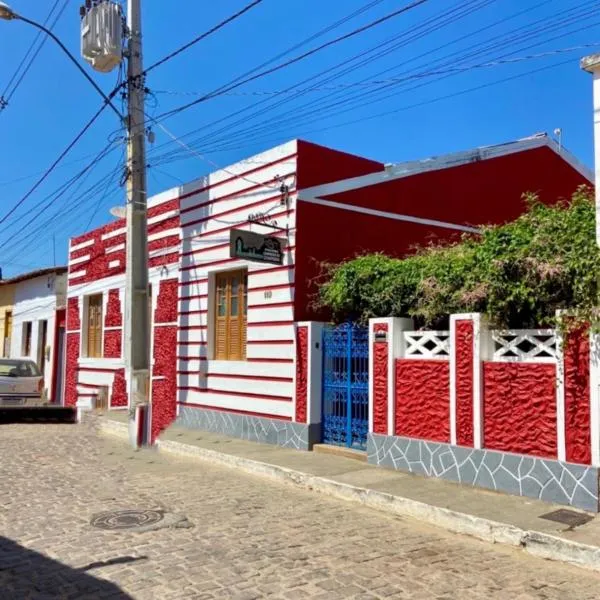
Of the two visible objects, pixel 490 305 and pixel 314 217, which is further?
pixel 314 217

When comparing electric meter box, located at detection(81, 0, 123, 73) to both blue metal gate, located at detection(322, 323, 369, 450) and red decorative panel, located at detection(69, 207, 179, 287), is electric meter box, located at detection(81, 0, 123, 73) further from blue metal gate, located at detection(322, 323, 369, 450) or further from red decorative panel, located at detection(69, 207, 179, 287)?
blue metal gate, located at detection(322, 323, 369, 450)

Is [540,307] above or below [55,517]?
above

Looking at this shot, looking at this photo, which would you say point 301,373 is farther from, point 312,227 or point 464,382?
point 464,382

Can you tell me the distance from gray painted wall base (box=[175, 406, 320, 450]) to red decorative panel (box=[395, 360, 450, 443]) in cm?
195

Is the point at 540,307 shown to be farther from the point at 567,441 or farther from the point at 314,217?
the point at 314,217

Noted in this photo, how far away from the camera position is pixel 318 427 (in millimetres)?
9508

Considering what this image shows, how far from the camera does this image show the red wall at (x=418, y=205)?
1000 centimetres

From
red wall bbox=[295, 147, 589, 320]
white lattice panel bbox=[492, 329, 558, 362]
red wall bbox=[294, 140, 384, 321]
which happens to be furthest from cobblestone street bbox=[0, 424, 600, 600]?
red wall bbox=[295, 147, 589, 320]

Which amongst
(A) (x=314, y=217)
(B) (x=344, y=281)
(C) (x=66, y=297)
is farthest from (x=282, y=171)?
(C) (x=66, y=297)

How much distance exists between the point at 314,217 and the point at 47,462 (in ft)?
18.9

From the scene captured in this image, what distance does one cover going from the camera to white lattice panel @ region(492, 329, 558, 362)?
21.1 feet

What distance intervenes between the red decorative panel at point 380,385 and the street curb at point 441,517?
1.21m

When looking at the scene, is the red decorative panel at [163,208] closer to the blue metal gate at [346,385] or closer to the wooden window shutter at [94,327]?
the wooden window shutter at [94,327]

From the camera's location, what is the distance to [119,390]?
15.7 metres
